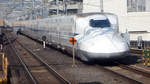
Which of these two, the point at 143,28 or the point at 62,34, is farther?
the point at 143,28

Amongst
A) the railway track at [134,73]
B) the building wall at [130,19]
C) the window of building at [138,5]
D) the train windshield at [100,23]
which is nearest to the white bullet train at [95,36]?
the train windshield at [100,23]

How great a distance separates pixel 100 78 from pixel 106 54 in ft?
7.12

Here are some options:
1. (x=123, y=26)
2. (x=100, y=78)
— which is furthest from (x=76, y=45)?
(x=123, y=26)

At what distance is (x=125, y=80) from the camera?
1208 cm

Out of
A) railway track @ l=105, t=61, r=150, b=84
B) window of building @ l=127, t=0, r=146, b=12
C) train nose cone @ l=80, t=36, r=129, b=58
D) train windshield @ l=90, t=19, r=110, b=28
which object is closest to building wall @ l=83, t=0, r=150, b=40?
window of building @ l=127, t=0, r=146, b=12

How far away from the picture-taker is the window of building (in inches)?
1736

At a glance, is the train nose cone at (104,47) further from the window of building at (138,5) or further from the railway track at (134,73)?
the window of building at (138,5)

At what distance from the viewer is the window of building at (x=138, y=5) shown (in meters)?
44.1

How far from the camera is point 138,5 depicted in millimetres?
44406

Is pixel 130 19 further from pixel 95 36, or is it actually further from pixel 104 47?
pixel 104 47

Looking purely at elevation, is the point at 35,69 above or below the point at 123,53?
below

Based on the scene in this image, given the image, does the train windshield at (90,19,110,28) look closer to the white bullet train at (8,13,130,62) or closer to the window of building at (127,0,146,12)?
the white bullet train at (8,13,130,62)

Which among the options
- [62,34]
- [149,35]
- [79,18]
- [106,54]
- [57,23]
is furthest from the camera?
[149,35]

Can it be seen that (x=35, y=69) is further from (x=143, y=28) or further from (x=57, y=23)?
(x=143, y=28)
